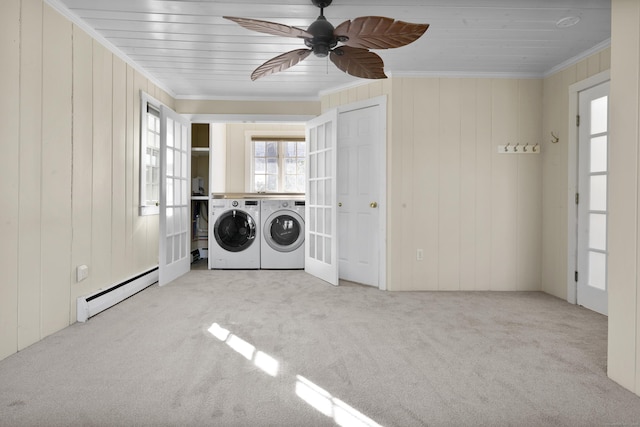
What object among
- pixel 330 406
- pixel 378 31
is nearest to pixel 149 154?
pixel 378 31

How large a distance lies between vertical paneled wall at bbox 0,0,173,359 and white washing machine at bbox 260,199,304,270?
A: 1688mm

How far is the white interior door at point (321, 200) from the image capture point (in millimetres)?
3855

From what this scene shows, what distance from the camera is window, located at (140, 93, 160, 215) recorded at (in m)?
3.59

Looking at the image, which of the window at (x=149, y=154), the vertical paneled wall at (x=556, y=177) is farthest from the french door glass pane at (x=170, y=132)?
the vertical paneled wall at (x=556, y=177)

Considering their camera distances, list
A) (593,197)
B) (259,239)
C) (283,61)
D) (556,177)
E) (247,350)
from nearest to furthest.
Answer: (247,350)
(283,61)
(593,197)
(556,177)
(259,239)

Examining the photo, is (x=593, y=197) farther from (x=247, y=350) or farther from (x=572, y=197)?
(x=247, y=350)

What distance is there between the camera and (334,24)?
2646 mm

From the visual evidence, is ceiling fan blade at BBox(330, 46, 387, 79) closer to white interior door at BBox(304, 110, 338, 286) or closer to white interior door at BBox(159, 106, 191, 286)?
white interior door at BBox(304, 110, 338, 286)

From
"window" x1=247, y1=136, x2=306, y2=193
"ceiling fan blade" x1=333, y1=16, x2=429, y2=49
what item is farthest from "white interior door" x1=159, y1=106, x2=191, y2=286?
"ceiling fan blade" x1=333, y1=16, x2=429, y2=49

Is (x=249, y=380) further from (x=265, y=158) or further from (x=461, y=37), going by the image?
(x=265, y=158)

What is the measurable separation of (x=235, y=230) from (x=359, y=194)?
5.84ft

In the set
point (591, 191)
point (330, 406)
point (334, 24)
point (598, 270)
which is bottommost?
point (330, 406)

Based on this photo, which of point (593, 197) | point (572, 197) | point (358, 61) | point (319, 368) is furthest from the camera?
point (572, 197)

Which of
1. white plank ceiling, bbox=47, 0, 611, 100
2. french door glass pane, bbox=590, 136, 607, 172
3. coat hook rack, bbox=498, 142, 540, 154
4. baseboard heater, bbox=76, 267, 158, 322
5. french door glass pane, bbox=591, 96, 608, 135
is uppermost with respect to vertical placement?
white plank ceiling, bbox=47, 0, 611, 100
